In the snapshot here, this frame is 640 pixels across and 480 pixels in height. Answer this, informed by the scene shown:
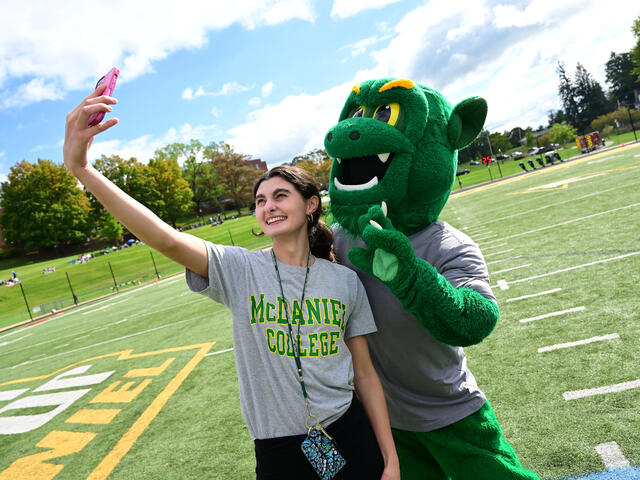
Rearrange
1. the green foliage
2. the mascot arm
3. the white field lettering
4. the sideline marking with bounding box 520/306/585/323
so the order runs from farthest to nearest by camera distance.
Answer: the green foliage → the sideline marking with bounding box 520/306/585/323 → the white field lettering → the mascot arm

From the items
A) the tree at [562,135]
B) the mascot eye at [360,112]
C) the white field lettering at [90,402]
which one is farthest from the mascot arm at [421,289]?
the tree at [562,135]

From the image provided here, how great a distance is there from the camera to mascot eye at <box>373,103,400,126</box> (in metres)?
1.68

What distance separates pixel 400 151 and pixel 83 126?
1.23m

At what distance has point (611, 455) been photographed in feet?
7.38

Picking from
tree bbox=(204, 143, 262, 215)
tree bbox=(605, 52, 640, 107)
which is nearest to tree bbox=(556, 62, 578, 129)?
tree bbox=(605, 52, 640, 107)

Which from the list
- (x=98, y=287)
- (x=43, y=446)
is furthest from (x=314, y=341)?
(x=98, y=287)

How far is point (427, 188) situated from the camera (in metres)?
1.66

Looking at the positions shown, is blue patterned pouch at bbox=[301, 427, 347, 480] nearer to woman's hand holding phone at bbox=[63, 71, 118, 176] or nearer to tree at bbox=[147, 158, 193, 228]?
woman's hand holding phone at bbox=[63, 71, 118, 176]

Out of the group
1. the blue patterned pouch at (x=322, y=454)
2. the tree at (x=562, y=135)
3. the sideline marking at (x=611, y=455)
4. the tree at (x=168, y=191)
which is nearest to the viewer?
the blue patterned pouch at (x=322, y=454)

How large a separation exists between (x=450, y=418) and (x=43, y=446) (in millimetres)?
4767

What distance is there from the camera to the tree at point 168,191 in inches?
1983

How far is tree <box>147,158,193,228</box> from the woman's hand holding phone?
171ft

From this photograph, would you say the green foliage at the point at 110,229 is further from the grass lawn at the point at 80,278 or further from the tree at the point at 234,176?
the tree at the point at 234,176

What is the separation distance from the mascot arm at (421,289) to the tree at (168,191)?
5259 centimetres
